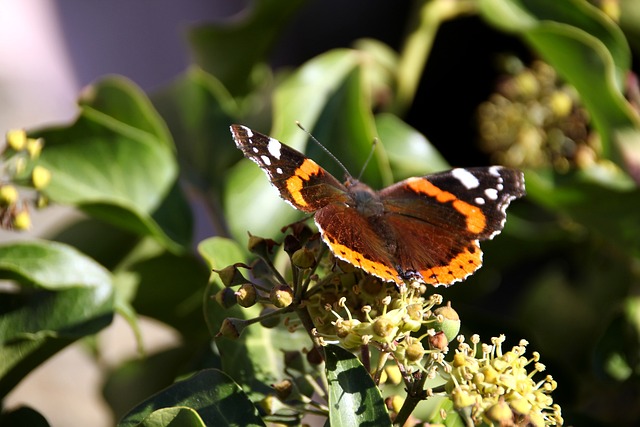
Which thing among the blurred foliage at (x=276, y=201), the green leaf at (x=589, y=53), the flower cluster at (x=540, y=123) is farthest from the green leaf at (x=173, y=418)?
the flower cluster at (x=540, y=123)

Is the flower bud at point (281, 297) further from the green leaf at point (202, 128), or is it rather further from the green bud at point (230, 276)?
the green leaf at point (202, 128)

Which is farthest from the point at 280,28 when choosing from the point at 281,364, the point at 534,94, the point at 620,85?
the point at 281,364

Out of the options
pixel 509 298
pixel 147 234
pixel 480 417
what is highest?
pixel 480 417

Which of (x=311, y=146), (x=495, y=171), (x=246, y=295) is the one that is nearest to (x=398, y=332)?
(x=246, y=295)

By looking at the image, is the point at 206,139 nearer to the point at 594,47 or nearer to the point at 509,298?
the point at 594,47

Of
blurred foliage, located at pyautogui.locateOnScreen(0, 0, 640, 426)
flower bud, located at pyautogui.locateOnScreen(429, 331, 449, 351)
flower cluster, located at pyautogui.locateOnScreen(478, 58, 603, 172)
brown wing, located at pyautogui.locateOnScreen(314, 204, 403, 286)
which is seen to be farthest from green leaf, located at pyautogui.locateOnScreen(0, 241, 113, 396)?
flower cluster, located at pyautogui.locateOnScreen(478, 58, 603, 172)

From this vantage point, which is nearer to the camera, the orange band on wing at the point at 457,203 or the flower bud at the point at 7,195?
the orange band on wing at the point at 457,203
